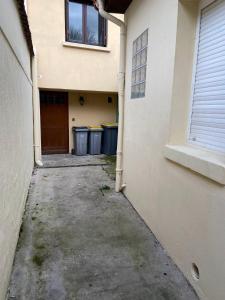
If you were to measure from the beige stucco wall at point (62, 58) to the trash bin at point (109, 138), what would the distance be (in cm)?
131

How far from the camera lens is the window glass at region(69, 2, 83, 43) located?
6945 millimetres

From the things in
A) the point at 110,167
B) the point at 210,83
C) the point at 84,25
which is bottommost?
the point at 110,167

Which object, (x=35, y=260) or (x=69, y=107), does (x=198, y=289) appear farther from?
(x=69, y=107)

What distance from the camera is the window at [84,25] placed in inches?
273

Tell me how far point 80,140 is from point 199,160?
20.5ft

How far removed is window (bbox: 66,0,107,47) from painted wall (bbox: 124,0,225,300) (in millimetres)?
3667

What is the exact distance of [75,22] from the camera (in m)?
7.03

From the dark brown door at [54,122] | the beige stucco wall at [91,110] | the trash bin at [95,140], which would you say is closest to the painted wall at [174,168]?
the trash bin at [95,140]

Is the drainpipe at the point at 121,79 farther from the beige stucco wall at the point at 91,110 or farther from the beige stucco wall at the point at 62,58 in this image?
the beige stucco wall at the point at 91,110

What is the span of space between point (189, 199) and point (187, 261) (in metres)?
0.67

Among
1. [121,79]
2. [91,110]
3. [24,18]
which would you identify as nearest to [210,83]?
[121,79]

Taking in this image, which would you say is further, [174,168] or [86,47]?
[86,47]

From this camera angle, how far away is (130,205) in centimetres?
425

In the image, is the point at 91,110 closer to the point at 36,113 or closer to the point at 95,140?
the point at 95,140
